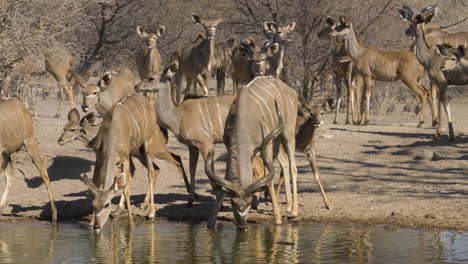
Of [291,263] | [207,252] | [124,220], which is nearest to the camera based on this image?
[291,263]

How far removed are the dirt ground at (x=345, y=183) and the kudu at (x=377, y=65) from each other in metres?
1.35

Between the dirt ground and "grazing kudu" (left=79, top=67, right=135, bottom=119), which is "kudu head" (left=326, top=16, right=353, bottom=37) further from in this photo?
"grazing kudu" (left=79, top=67, right=135, bottom=119)

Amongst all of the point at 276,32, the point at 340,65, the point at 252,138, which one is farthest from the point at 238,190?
the point at 340,65

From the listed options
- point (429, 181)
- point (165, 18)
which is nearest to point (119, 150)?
point (429, 181)

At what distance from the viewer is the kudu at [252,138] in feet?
28.1

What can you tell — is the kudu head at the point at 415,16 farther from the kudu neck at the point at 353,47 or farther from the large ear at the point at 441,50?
the large ear at the point at 441,50

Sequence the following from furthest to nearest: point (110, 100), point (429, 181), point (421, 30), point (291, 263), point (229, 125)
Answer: point (421, 30)
point (110, 100)
point (429, 181)
point (229, 125)
point (291, 263)

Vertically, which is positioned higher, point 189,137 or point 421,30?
point 421,30

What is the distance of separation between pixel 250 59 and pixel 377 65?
9.04ft

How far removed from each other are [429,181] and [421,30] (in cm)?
405

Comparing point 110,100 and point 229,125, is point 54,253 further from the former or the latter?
point 110,100

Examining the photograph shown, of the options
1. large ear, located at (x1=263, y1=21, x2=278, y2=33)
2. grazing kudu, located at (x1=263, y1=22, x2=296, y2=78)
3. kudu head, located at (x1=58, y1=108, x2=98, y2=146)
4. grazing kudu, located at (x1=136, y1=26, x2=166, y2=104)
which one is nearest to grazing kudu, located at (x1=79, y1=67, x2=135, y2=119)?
kudu head, located at (x1=58, y1=108, x2=98, y2=146)

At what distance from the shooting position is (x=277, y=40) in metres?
15.4

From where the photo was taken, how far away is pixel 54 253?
26.5 feet
